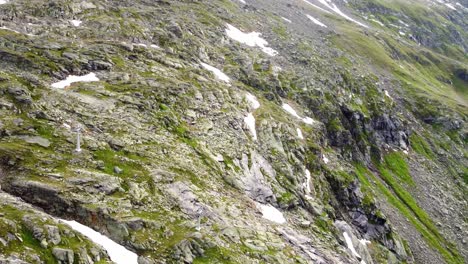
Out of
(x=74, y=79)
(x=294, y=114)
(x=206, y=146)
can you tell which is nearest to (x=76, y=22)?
(x=74, y=79)

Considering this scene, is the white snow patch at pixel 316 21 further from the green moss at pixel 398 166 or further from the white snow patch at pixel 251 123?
the white snow patch at pixel 251 123

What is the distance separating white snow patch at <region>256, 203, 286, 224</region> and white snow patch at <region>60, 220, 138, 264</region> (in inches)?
653

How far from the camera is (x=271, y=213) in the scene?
38.2 meters

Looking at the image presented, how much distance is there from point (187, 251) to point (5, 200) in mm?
11782

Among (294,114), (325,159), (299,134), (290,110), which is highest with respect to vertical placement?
(299,134)

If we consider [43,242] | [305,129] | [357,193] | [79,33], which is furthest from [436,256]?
[79,33]

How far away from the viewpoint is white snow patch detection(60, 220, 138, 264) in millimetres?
22641

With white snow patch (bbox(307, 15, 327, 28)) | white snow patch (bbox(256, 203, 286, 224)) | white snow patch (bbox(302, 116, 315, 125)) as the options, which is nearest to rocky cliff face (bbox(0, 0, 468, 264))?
white snow patch (bbox(256, 203, 286, 224))

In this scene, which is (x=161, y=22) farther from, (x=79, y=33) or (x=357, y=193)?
(x=357, y=193)

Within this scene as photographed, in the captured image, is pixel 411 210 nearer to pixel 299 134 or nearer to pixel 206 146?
pixel 299 134

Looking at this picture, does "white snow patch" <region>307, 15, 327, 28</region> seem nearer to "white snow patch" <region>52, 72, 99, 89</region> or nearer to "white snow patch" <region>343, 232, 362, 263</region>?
"white snow patch" <region>343, 232, 362, 263</region>

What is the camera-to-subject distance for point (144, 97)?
44.7 meters

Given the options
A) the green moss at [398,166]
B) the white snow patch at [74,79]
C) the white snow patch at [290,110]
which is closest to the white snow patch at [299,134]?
the white snow patch at [290,110]

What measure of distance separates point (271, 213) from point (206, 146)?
34.9ft
